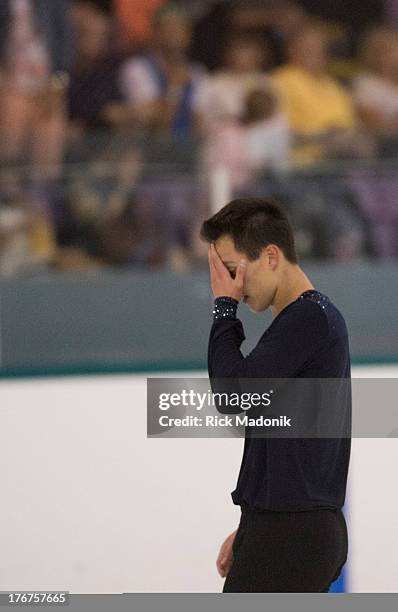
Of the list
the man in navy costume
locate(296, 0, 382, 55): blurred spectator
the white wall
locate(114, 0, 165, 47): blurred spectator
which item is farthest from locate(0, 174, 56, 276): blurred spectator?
the man in navy costume

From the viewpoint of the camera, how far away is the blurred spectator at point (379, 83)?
534cm

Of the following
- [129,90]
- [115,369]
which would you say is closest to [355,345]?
[115,369]

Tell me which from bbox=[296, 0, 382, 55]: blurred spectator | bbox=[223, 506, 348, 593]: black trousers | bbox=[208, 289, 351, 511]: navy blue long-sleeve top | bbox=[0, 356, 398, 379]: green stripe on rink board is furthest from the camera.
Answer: bbox=[296, 0, 382, 55]: blurred spectator

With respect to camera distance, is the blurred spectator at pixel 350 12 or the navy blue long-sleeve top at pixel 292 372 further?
the blurred spectator at pixel 350 12

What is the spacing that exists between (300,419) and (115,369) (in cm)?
130

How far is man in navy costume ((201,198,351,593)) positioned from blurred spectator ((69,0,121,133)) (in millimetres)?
3417

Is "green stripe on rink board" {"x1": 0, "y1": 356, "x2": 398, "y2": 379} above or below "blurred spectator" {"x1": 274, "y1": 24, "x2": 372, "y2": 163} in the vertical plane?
below

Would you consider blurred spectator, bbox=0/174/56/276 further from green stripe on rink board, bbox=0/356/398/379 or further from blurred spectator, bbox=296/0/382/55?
blurred spectator, bbox=296/0/382/55

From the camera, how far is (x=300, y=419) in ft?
5.68

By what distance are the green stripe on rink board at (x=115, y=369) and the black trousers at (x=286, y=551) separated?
121 cm

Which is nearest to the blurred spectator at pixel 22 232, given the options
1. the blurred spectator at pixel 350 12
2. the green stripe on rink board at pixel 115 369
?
the green stripe on rink board at pixel 115 369

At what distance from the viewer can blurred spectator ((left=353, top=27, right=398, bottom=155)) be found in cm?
534

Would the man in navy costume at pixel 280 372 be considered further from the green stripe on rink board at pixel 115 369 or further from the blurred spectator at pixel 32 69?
the blurred spectator at pixel 32 69

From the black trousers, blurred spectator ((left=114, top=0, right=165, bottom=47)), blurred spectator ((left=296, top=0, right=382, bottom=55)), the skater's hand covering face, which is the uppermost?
blurred spectator ((left=296, top=0, right=382, bottom=55))
